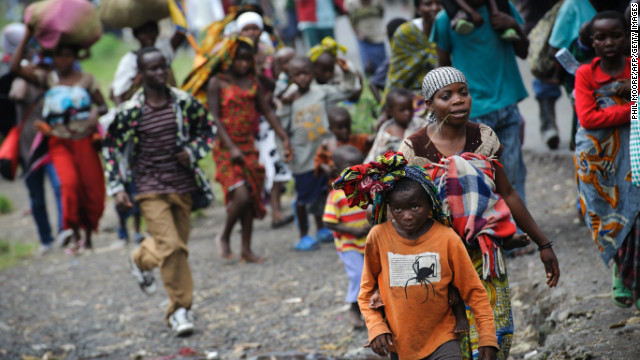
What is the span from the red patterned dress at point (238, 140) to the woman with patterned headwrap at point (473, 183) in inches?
147

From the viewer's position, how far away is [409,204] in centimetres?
311

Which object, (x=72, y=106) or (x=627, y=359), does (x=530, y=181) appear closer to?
(x=627, y=359)

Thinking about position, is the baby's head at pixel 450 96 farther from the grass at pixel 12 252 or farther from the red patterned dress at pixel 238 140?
the grass at pixel 12 252

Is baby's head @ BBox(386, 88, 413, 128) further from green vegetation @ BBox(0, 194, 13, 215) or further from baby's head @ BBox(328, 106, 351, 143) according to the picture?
green vegetation @ BBox(0, 194, 13, 215)

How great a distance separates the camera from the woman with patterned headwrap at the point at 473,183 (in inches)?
130

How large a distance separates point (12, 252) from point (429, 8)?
6.63 meters

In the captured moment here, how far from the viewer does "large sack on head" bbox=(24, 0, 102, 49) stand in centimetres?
783

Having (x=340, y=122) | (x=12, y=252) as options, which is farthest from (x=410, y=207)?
(x=12, y=252)

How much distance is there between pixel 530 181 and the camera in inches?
305

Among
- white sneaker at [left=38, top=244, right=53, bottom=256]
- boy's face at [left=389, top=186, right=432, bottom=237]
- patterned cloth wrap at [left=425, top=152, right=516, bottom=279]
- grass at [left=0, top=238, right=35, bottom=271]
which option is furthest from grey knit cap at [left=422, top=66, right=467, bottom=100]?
white sneaker at [left=38, top=244, right=53, bottom=256]

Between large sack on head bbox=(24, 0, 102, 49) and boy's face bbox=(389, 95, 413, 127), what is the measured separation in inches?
158

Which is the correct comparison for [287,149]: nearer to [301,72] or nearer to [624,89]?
[301,72]

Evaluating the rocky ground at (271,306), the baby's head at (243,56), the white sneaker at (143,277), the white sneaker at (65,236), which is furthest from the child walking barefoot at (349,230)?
the white sneaker at (65,236)

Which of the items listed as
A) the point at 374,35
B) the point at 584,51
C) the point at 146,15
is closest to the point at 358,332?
the point at 584,51
